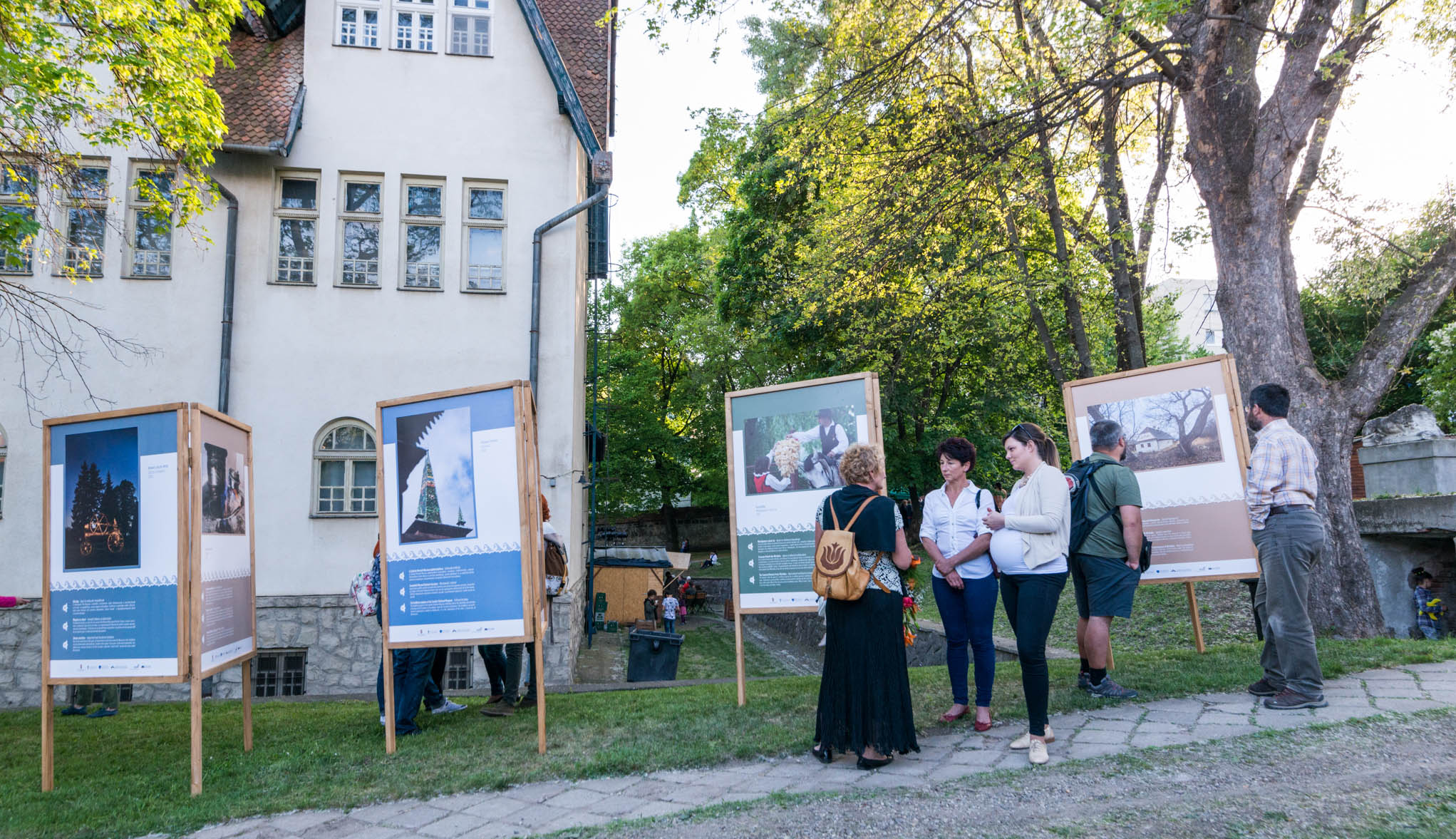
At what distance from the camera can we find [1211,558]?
721 cm

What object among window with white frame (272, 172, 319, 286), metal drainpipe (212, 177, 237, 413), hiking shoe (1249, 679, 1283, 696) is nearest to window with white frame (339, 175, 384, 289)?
window with white frame (272, 172, 319, 286)

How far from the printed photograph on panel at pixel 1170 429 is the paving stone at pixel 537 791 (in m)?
5.48

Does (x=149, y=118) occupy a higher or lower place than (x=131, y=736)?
higher

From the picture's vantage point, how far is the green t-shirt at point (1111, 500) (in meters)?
6.30

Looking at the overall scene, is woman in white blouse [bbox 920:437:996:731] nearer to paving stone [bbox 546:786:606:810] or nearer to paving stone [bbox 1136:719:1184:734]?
paving stone [bbox 1136:719:1184:734]

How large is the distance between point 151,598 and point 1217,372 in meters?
8.38

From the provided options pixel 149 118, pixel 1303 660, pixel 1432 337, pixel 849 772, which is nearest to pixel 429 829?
pixel 849 772

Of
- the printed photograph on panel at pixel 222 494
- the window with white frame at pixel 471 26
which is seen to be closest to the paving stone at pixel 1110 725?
the printed photograph on panel at pixel 222 494

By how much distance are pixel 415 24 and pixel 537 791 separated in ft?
40.6

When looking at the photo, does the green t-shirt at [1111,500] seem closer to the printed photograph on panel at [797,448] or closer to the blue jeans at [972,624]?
the blue jeans at [972,624]

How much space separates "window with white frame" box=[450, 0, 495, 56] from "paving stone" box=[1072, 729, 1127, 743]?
41.6ft

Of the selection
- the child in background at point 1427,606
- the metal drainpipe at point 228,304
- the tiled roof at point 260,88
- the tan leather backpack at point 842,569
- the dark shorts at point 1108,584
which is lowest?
the child in background at point 1427,606

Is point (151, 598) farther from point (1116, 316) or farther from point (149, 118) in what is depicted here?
point (1116, 316)

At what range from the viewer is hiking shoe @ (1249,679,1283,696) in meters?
6.14
